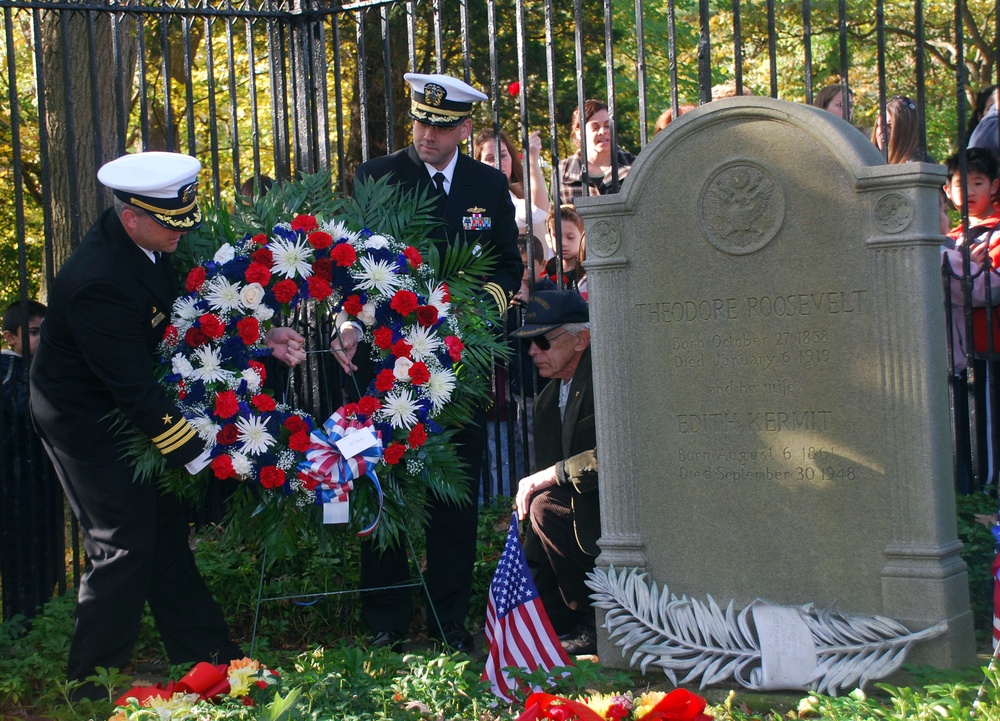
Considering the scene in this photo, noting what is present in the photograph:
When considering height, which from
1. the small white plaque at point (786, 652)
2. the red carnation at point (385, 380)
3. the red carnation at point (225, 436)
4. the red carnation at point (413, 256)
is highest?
the red carnation at point (413, 256)

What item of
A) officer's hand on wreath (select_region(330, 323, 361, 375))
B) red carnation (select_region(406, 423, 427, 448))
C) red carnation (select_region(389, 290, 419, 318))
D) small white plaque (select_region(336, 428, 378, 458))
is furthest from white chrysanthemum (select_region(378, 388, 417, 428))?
red carnation (select_region(389, 290, 419, 318))

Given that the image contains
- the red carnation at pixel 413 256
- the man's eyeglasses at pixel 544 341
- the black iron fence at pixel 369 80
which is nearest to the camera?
the red carnation at pixel 413 256

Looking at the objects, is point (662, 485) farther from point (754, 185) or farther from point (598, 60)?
point (598, 60)

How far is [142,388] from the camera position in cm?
459

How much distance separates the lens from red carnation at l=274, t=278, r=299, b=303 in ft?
15.8

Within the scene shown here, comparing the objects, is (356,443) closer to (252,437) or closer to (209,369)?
(252,437)

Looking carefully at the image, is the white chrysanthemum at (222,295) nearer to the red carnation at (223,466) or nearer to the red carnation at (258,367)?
the red carnation at (258,367)

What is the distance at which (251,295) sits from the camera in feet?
15.8

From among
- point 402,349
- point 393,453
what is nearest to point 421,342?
point 402,349

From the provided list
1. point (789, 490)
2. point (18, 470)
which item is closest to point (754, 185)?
point (789, 490)

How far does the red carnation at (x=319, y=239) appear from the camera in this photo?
4.89 metres

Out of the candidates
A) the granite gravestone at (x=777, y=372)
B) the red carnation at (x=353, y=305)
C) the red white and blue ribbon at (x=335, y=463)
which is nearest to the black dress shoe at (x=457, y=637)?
the granite gravestone at (x=777, y=372)

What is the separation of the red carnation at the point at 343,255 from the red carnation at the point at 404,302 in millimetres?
233

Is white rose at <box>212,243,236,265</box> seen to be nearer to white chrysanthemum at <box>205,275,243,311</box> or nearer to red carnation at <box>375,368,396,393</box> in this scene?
white chrysanthemum at <box>205,275,243,311</box>
